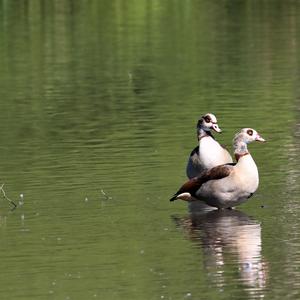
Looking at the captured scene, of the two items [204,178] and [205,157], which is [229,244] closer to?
[204,178]

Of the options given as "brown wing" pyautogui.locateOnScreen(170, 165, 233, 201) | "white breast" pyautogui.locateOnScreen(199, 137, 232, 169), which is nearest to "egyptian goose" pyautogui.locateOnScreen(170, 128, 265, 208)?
"brown wing" pyautogui.locateOnScreen(170, 165, 233, 201)

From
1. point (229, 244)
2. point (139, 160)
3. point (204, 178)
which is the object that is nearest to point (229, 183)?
point (204, 178)

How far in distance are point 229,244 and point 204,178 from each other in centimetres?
247

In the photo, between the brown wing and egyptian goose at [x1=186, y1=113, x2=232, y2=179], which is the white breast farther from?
the brown wing

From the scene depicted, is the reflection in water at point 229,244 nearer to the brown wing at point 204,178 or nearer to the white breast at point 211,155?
the brown wing at point 204,178

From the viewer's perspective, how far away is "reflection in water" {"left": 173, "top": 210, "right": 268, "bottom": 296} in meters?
15.0

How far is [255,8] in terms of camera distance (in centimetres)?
5456

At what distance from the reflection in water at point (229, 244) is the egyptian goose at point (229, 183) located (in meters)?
0.20

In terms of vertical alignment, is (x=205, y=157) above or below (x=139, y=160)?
above

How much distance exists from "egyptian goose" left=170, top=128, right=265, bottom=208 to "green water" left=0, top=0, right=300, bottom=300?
220 mm

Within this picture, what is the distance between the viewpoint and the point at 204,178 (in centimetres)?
1908

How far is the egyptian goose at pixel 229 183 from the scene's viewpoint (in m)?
18.6

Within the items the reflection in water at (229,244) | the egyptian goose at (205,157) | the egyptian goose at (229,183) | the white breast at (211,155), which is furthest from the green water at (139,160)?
the white breast at (211,155)

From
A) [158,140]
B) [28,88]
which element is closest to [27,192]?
[158,140]
